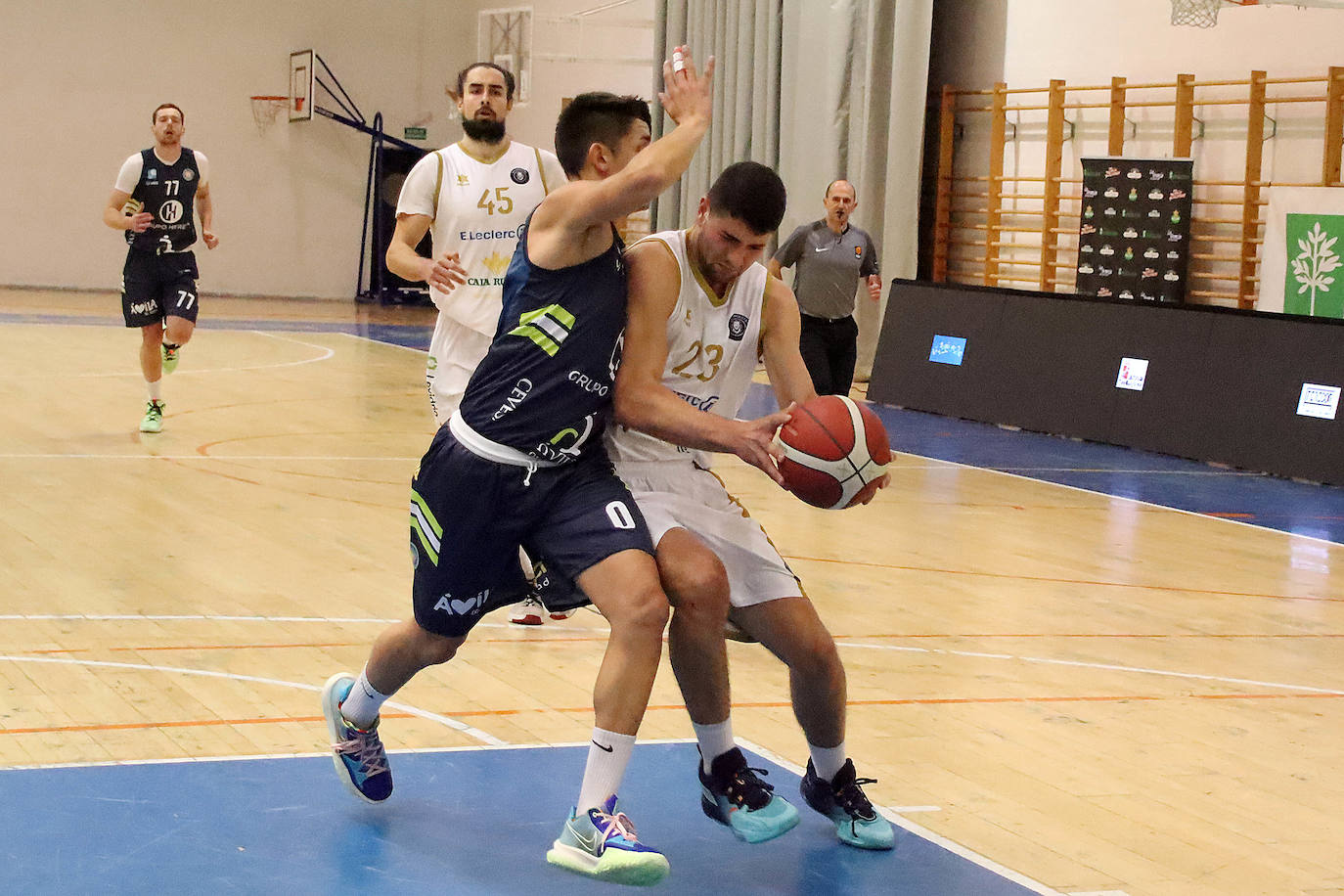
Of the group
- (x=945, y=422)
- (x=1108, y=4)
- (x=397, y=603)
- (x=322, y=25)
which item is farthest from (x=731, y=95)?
(x=397, y=603)

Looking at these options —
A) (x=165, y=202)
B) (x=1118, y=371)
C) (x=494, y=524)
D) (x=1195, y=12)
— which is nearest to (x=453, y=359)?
(x=494, y=524)

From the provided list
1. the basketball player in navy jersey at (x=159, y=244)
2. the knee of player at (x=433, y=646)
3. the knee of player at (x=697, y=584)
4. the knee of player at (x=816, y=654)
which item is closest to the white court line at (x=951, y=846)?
the knee of player at (x=816, y=654)

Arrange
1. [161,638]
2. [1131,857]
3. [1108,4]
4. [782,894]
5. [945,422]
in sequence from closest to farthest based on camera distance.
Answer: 1. [782,894]
2. [1131,857]
3. [161,638]
4. [945,422]
5. [1108,4]

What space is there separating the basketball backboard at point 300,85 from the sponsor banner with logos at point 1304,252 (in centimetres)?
1489

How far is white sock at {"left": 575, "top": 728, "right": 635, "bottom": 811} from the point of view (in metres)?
3.21

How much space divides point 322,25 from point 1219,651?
805 inches

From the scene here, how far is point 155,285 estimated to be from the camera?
9.84 meters

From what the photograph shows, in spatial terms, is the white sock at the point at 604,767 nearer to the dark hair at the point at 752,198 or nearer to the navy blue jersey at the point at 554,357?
the navy blue jersey at the point at 554,357

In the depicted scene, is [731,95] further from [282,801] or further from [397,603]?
[282,801]

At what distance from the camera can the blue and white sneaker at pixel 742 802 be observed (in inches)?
137

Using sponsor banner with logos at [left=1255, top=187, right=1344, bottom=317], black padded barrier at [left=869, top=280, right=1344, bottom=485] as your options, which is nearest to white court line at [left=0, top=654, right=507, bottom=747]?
black padded barrier at [left=869, top=280, right=1344, bottom=485]

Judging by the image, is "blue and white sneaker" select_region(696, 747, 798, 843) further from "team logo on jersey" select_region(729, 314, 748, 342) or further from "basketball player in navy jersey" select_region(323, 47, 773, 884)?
"team logo on jersey" select_region(729, 314, 748, 342)

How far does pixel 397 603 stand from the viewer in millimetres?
5922

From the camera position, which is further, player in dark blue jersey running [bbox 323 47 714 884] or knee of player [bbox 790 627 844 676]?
knee of player [bbox 790 627 844 676]
